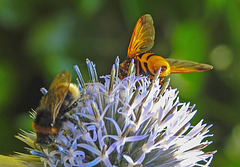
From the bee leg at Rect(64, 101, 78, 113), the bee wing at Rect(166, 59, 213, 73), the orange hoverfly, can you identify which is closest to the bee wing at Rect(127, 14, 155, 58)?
the orange hoverfly

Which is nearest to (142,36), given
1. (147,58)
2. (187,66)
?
(147,58)

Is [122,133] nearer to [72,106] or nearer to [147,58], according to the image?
[72,106]

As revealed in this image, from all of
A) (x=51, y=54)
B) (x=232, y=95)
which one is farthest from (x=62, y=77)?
(x=232, y=95)

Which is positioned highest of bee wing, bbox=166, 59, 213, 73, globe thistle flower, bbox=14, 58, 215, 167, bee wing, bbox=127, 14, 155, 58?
bee wing, bbox=127, 14, 155, 58

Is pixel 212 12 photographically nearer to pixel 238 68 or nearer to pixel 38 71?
pixel 238 68

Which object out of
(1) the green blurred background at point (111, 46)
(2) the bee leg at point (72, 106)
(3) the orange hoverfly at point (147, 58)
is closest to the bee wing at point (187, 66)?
(3) the orange hoverfly at point (147, 58)

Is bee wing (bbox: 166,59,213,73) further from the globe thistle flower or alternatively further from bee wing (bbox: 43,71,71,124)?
bee wing (bbox: 43,71,71,124)

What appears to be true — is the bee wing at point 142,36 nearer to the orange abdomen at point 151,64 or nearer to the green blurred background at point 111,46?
the orange abdomen at point 151,64

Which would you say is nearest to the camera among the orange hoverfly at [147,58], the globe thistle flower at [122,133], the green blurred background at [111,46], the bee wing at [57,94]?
the bee wing at [57,94]
